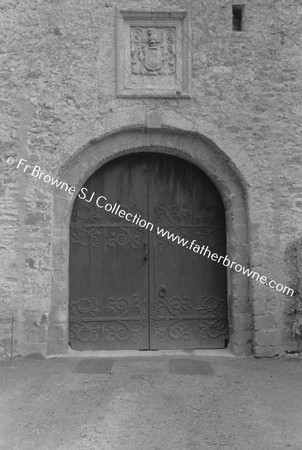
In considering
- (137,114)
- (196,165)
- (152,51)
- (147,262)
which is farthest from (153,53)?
(147,262)

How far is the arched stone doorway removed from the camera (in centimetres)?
426

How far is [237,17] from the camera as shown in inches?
180

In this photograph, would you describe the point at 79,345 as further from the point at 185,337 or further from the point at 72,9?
the point at 72,9

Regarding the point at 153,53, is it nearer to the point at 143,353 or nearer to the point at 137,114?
the point at 137,114

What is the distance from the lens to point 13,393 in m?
3.28

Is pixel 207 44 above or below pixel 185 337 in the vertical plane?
above

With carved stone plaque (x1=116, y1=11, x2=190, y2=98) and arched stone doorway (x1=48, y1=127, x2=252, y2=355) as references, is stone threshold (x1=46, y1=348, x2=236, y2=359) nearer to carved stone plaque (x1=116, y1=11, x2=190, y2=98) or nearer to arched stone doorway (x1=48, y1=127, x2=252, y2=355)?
arched stone doorway (x1=48, y1=127, x2=252, y2=355)

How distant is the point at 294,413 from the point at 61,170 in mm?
2990

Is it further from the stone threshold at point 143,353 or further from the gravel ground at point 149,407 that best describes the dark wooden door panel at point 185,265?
the gravel ground at point 149,407

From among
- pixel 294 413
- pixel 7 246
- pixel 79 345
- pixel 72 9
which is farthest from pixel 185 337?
pixel 72 9

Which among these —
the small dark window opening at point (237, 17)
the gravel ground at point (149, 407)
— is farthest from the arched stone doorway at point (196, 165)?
the small dark window opening at point (237, 17)

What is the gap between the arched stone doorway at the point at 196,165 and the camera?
168 inches

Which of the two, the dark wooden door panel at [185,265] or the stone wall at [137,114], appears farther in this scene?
the dark wooden door panel at [185,265]

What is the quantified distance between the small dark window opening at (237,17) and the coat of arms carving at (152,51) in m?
0.69
